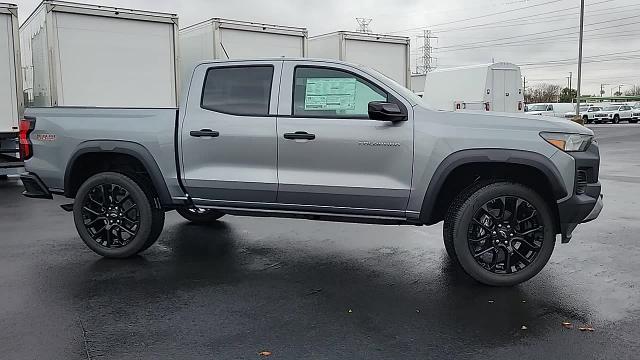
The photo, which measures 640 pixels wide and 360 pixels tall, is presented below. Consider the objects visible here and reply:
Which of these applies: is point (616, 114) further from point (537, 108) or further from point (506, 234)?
point (506, 234)

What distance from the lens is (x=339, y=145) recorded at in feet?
16.8

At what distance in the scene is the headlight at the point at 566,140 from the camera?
15.5 ft

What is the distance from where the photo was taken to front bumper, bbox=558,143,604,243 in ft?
15.4

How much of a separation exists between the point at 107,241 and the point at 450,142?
11.9 feet

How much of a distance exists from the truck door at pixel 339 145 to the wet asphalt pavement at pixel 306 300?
29.5 inches

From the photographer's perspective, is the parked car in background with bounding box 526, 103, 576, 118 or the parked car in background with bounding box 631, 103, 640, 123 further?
the parked car in background with bounding box 631, 103, 640, 123

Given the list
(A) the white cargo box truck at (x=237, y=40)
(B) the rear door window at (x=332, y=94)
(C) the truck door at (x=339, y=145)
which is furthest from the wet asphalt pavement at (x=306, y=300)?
(A) the white cargo box truck at (x=237, y=40)

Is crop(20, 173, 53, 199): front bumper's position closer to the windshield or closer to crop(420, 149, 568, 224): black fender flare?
crop(420, 149, 568, 224): black fender flare

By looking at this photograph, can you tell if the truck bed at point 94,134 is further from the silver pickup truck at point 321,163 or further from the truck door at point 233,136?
the truck door at point 233,136

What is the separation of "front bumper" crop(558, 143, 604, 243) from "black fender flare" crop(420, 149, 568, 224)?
109 millimetres

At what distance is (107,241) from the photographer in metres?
5.98

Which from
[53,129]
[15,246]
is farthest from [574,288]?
[15,246]

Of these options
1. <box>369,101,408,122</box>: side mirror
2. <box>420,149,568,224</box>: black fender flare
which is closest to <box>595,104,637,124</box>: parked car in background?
<box>420,149,568,224</box>: black fender flare

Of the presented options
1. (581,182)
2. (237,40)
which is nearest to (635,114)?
(237,40)
